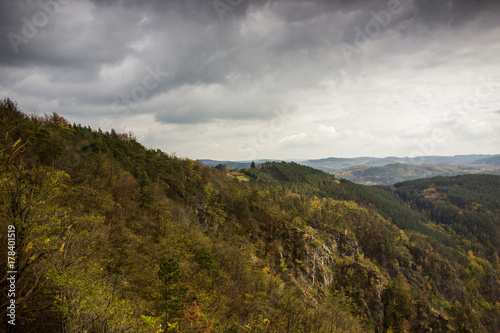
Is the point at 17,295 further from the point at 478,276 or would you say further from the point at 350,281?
the point at 478,276

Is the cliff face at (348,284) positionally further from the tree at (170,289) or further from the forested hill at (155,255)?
the tree at (170,289)

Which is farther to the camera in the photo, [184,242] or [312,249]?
[312,249]

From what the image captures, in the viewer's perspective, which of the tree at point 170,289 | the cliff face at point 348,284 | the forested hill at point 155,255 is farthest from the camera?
the cliff face at point 348,284

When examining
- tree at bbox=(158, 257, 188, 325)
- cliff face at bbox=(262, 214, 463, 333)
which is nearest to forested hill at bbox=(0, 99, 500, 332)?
tree at bbox=(158, 257, 188, 325)

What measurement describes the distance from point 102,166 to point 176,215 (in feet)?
59.4

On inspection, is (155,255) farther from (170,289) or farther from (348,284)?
(348,284)

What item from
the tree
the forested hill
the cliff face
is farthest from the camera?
the cliff face

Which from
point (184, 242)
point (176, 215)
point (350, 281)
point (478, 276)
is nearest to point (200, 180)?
point (176, 215)

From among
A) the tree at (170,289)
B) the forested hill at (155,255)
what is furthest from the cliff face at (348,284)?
the tree at (170,289)

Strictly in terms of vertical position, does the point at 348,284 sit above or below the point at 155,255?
below

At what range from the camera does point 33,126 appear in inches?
1558

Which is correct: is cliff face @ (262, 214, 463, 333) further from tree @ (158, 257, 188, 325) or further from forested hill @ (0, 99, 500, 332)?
tree @ (158, 257, 188, 325)

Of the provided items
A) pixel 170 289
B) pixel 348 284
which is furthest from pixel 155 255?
pixel 348 284

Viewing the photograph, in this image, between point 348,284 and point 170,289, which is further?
point 348,284
